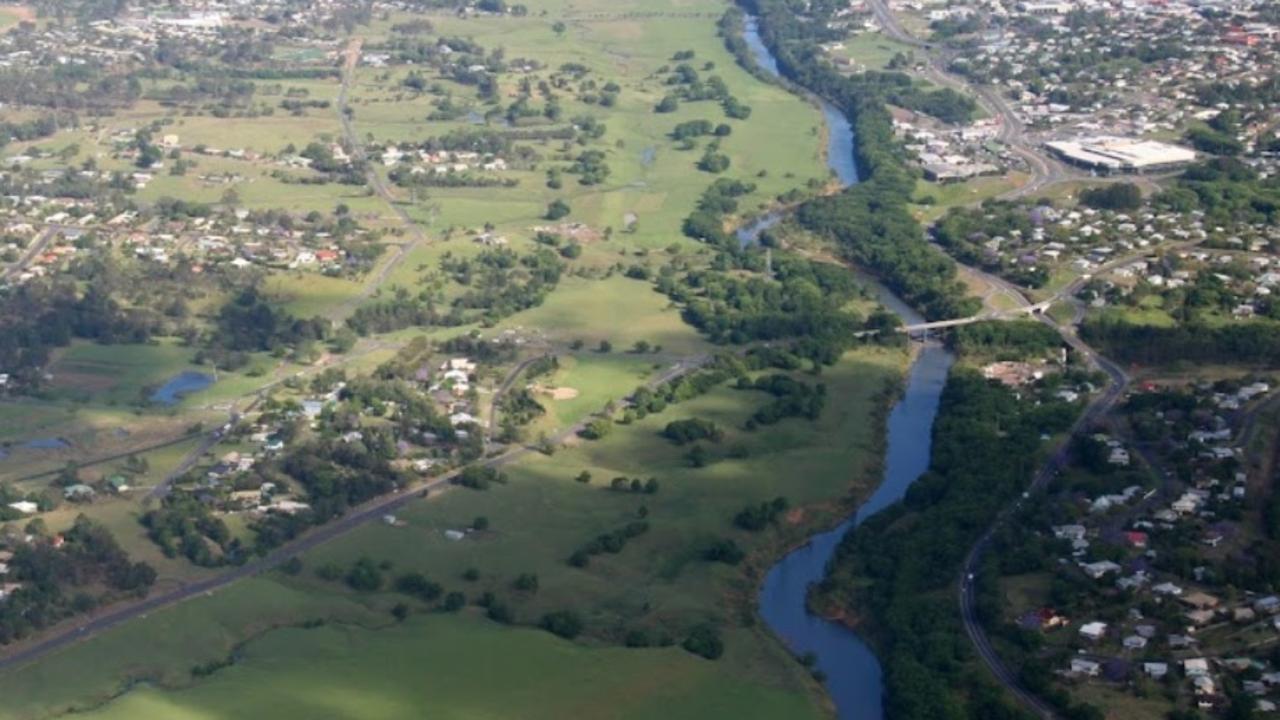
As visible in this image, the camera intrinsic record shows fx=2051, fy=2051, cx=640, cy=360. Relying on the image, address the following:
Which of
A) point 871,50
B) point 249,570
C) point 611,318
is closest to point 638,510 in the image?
point 249,570

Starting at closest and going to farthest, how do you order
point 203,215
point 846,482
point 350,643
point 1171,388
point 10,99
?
point 350,643
point 846,482
point 1171,388
point 203,215
point 10,99

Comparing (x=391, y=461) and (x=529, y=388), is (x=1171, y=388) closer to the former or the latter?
(x=529, y=388)

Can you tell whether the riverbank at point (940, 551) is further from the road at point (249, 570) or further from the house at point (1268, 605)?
the road at point (249, 570)

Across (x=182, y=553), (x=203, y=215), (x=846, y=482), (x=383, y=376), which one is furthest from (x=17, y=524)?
(x=203, y=215)

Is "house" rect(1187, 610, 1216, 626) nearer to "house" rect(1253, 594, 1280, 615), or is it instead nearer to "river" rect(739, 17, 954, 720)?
"house" rect(1253, 594, 1280, 615)

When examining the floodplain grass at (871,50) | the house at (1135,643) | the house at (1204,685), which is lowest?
the floodplain grass at (871,50)

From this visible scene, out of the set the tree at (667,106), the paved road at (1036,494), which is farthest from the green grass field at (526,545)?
the tree at (667,106)
